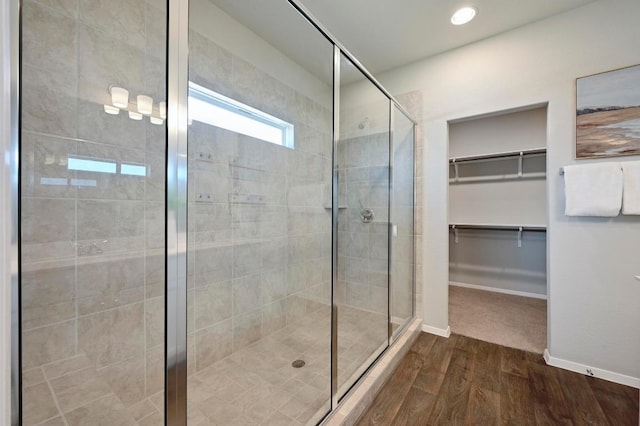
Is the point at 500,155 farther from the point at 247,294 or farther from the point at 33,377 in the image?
the point at 33,377

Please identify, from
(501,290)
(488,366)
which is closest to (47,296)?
(488,366)

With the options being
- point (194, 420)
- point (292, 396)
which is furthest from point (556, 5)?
point (194, 420)

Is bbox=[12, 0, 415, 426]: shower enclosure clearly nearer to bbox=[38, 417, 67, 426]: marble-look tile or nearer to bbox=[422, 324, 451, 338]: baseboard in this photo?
bbox=[38, 417, 67, 426]: marble-look tile

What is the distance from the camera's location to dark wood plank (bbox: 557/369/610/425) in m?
1.43

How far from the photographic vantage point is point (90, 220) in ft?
4.19

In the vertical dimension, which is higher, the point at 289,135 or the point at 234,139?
the point at 289,135

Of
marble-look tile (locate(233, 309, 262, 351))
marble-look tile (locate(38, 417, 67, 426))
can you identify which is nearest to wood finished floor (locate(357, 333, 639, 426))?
marble-look tile (locate(233, 309, 262, 351))

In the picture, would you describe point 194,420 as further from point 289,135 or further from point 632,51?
point 632,51

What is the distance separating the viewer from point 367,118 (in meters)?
2.45

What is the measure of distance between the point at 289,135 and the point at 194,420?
6.93 ft

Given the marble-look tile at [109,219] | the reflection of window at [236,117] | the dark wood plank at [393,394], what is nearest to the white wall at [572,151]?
the dark wood plank at [393,394]

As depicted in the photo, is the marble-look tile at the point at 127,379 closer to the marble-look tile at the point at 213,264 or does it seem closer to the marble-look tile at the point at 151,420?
the marble-look tile at the point at 151,420

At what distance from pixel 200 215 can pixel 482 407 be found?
2120mm

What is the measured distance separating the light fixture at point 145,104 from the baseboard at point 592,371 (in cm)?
320
